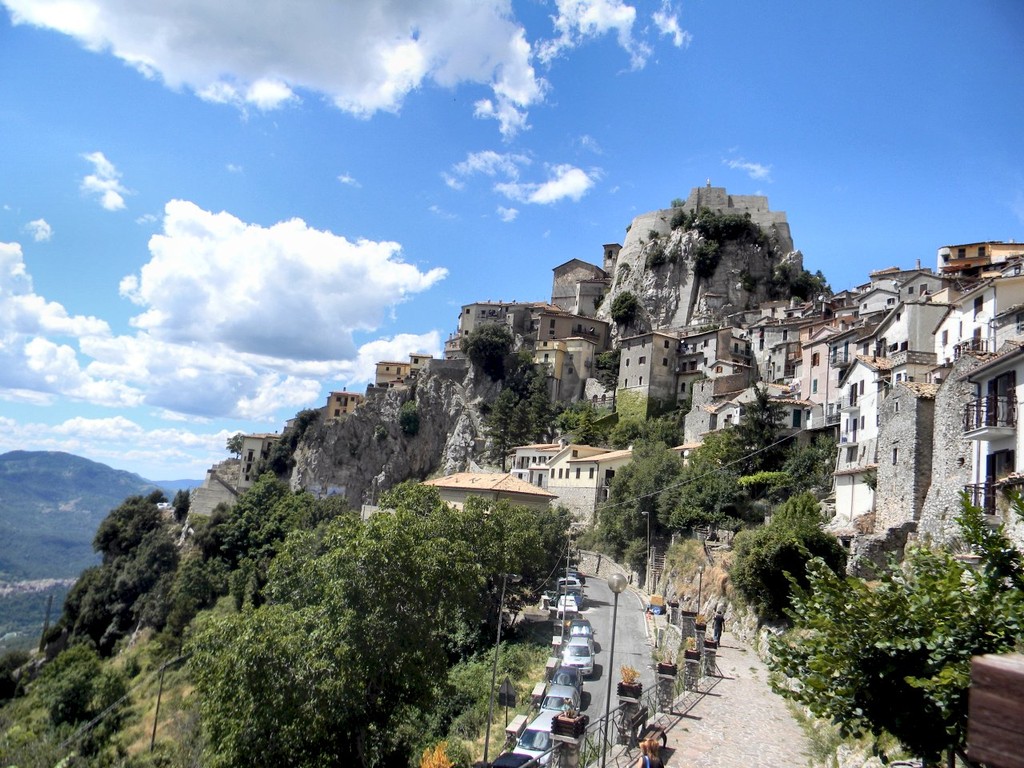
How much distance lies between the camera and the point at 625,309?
81625mm

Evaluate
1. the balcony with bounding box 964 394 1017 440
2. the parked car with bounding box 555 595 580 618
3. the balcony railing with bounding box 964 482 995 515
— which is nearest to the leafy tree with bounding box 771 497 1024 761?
the balcony railing with bounding box 964 482 995 515

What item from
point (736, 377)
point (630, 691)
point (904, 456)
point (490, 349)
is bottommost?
point (630, 691)

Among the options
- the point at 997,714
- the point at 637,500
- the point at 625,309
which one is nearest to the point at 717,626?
the point at 637,500

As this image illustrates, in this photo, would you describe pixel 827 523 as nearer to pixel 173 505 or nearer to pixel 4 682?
pixel 4 682

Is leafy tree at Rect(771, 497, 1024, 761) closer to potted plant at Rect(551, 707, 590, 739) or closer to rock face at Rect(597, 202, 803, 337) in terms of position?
potted plant at Rect(551, 707, 590, 739)

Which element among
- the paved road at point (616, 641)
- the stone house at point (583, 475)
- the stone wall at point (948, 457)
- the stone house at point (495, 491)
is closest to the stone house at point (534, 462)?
the stone house at point (583, 475)

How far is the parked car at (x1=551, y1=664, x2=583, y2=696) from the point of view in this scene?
2097 cm

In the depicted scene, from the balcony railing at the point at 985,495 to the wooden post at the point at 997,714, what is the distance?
20489 mm

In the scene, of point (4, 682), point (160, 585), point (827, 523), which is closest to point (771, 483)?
point (827, 523)

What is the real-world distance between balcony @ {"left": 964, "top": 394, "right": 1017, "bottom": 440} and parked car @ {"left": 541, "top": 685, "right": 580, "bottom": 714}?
1381 cm

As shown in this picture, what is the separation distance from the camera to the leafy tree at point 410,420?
82875 millimetres

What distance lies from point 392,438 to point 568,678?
64183 mm

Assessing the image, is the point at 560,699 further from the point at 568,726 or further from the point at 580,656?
the point at 568,726

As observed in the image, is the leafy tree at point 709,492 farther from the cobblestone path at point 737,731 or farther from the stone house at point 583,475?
the cobblestone path at point 737,731
